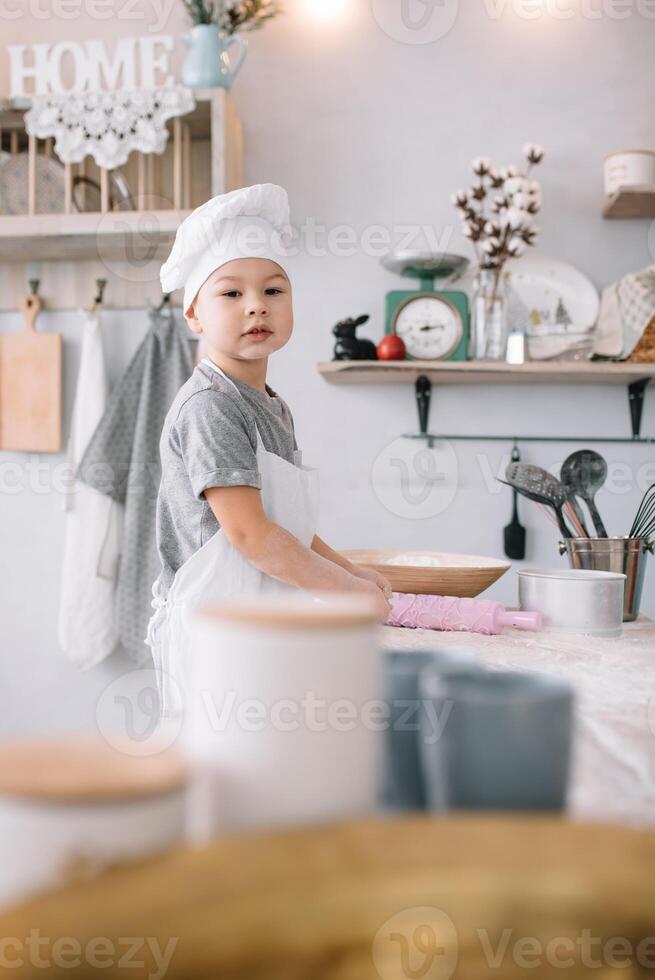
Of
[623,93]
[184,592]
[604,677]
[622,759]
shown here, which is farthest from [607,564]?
[623,93]

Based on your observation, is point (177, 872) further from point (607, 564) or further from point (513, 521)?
point (513, 521)

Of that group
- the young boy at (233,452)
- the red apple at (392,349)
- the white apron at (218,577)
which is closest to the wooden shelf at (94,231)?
the red apple at (392,349)

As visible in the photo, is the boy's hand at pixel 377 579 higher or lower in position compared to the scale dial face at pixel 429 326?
lower

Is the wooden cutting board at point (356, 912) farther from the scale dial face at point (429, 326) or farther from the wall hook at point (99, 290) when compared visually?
the wall hook at point (99, 290)

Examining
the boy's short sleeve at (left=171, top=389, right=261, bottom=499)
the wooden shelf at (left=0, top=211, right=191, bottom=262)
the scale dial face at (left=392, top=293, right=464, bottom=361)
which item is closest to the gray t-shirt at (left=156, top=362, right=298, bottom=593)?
the boy's short sleeve at (left=171, top=389, right=261, bottom=499)

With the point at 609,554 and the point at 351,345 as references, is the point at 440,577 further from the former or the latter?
the point at 351,345

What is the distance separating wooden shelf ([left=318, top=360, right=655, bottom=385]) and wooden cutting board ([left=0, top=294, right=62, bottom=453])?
28.9 inches

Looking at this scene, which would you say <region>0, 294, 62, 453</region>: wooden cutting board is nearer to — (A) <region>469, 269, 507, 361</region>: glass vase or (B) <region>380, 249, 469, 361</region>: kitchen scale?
(B) <region>380, 249, 469, 361</region>: kitchen scale

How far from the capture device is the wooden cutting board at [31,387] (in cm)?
237

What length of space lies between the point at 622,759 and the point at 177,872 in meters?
0.39

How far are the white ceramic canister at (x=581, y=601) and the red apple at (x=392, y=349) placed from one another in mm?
912

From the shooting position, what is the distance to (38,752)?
0.39m

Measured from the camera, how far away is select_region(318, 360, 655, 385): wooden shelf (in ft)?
6.73

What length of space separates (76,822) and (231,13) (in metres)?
2.17
